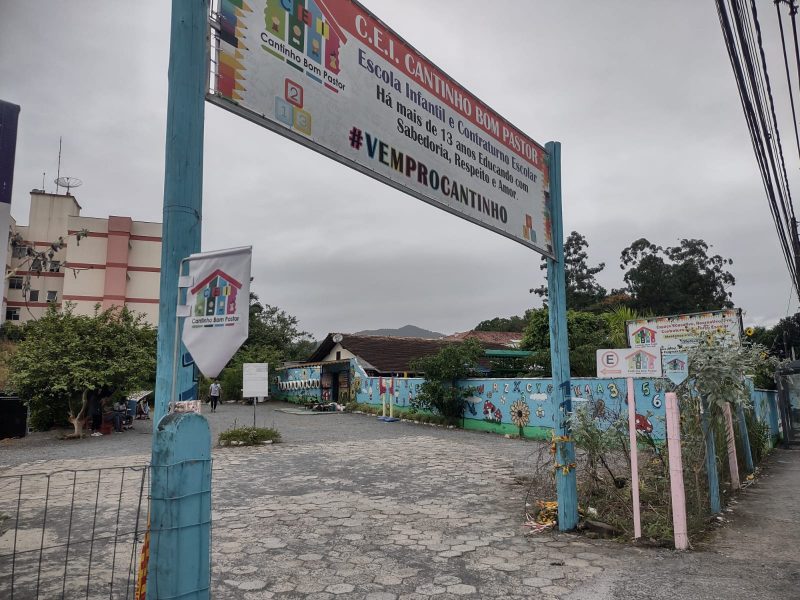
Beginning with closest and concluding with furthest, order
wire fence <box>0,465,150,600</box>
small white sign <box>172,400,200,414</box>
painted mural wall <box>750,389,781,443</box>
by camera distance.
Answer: small white sign <box>172,400,200,414</box> < wire fence <box>0,465,150,600</box> < painted mural wall <box>750,389,781,443</box>

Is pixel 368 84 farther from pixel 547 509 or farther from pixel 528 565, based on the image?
pixel 547 509

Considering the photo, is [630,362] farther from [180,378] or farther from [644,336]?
[644,336]

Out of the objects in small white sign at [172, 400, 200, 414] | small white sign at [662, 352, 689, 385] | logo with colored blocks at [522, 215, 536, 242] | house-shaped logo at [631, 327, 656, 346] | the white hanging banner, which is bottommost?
small white sign at [172, 400, 200, 414]

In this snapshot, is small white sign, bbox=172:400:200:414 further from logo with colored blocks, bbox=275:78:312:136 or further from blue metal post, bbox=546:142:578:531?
blue metal post, bbox=546:142:578:531

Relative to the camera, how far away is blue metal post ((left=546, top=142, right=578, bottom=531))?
651 cm

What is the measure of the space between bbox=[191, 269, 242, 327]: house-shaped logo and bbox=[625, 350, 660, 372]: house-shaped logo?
4.57 metres

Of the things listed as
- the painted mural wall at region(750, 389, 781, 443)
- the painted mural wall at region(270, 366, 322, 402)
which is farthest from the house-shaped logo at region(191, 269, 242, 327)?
the painted mural wall at region(270, 366, 322, 402)

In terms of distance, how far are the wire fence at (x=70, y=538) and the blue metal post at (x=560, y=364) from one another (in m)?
4.50

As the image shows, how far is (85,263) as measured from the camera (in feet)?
159

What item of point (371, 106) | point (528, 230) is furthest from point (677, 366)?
point (371, 106)

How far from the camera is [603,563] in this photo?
5.28 m

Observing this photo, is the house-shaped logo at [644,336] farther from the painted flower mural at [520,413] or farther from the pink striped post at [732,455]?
the pink striped post at [732,455]

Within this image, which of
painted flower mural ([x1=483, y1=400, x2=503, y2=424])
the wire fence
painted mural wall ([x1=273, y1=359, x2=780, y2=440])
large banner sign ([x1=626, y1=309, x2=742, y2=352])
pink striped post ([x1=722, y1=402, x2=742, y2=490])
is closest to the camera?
the wire fence

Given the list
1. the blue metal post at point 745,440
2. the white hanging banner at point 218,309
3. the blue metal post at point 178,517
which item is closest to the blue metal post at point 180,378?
the blue metal post at point 178,517
